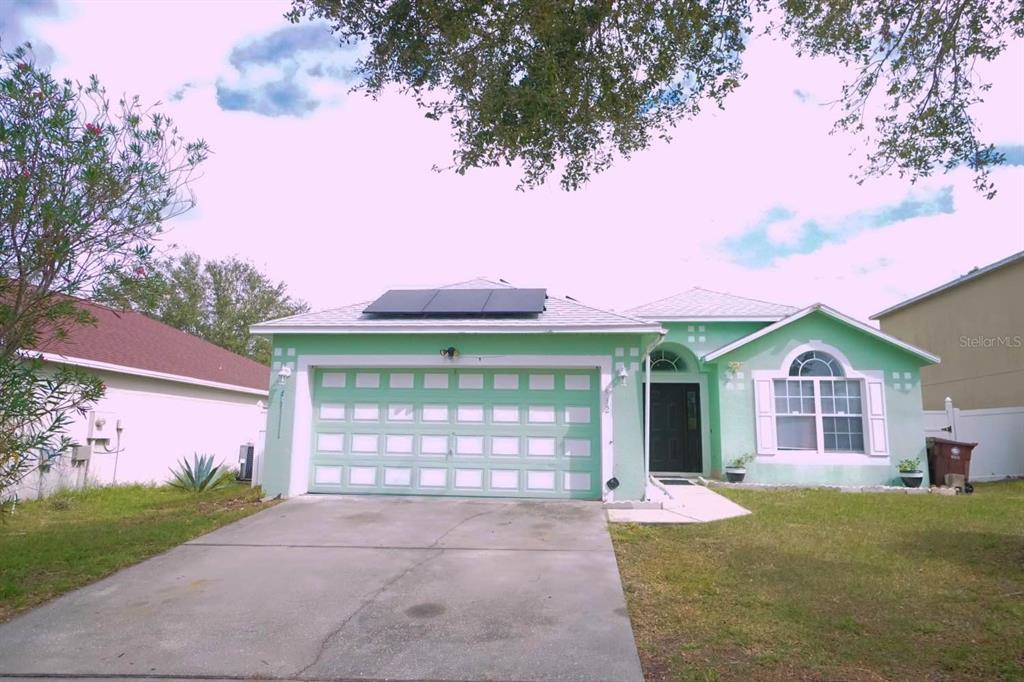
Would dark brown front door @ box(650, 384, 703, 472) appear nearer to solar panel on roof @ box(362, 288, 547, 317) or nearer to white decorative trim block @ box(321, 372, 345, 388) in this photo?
solar panel on roof @ box(362, 288, 547, 317)

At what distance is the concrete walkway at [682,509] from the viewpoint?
8.81m

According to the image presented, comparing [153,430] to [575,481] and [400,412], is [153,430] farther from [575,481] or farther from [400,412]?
[575,481]

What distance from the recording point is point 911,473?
12422 millimetres

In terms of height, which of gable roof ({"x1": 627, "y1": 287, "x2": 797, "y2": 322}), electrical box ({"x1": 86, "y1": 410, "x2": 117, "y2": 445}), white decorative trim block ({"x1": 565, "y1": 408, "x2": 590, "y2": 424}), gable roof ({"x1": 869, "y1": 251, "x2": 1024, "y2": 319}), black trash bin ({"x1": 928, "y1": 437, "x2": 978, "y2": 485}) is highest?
gable roof ({"x1": 869, "y1": 251, "x2": 1024, "y2": 319})

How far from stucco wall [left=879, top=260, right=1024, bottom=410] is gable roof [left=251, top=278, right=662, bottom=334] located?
481 inches

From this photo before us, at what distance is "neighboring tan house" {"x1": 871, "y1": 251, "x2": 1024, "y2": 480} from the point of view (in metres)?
14.2

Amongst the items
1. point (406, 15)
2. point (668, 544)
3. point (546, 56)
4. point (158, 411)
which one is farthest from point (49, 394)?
point (158, 411)

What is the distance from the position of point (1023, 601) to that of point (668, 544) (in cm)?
332

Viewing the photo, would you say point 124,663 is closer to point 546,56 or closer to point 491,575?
point 491,575

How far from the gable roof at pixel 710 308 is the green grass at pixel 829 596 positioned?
6.28m

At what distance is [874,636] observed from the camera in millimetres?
4535

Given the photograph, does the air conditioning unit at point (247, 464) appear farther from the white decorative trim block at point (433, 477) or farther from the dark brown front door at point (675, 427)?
the dark brown front door at point (675, 427)

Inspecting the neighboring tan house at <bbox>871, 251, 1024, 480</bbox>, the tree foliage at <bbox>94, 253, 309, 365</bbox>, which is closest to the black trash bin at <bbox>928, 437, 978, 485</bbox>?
the neighboring tan house at <bbox>871, 251, 1024, 480</bbox>

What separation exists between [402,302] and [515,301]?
84.3 inches
